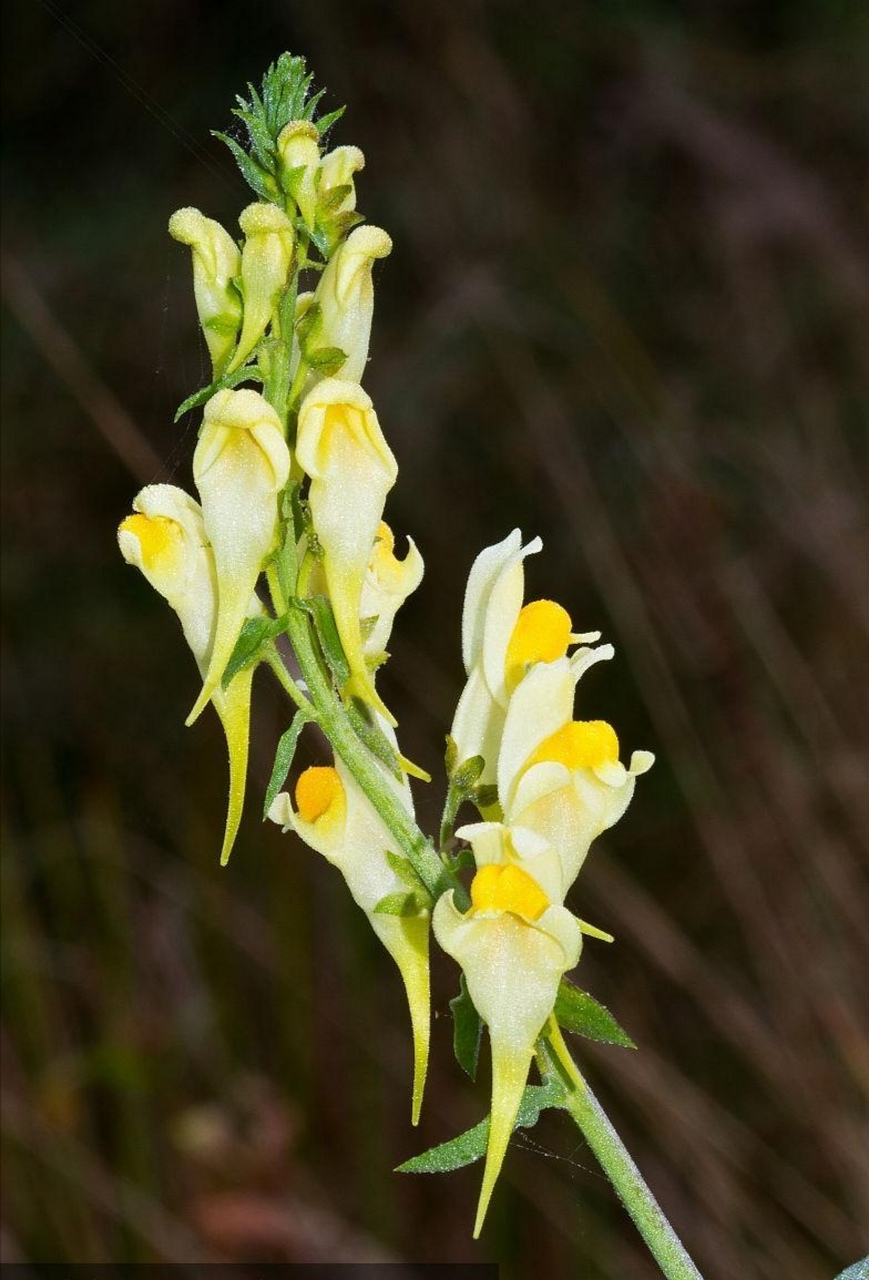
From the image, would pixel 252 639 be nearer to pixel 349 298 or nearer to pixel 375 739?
pixel 375 739

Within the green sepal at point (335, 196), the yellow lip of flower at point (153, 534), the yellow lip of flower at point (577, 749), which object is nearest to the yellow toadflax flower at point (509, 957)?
the yellow lip of flower at point (577, 749)

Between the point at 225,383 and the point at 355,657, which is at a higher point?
the point at 225,383

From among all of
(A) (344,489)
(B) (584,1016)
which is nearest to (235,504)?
(A) (344,489)

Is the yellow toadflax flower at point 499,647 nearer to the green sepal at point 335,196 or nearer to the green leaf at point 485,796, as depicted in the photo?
the green leaf at point 485,796

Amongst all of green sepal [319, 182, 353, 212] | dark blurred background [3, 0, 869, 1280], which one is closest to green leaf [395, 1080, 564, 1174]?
green sepal [319, 182, 353, 212]

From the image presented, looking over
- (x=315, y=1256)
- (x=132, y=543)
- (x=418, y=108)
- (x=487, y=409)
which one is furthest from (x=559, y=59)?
(x=132, y=543)

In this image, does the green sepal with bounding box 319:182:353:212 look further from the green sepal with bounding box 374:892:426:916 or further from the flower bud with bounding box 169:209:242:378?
the green sepal with bounding box 374:892:426:916

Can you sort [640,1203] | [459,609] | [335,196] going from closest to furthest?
[640,1203] → [335,196] → [459,609]
